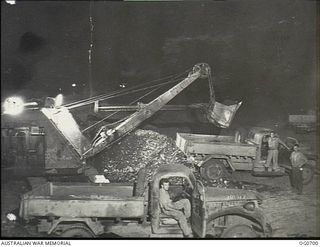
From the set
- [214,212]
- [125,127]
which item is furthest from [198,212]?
[125,127]

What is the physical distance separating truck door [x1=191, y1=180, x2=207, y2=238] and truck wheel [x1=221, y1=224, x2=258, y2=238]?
0.52 m

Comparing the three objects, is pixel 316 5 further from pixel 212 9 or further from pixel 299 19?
pixel 212 9

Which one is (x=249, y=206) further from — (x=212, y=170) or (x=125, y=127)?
(x=125, y=127)

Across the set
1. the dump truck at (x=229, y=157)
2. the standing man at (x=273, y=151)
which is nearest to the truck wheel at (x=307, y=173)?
the dump truck at (x=229, y=157)

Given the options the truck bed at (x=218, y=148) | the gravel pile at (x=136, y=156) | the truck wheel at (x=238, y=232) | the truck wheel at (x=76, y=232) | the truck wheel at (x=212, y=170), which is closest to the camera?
the truck wheel at (x=76, y=232)

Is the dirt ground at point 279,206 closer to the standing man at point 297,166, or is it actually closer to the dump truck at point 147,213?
the standing man at point 297,166

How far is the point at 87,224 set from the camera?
512 centimetres

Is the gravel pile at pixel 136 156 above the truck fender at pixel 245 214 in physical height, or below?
above

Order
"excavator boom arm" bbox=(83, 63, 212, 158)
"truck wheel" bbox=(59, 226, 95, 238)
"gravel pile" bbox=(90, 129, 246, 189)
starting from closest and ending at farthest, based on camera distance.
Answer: "truck wheel" bbox=(59, 226, 95, 238), "excavator boom arm" bbox=(83, 63, 212, 158), "gravel pile" bbox=(90, 129, 246, 189)

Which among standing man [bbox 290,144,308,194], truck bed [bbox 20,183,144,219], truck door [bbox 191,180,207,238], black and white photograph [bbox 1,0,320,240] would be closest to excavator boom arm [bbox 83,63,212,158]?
black and white photograph [bbox 1,0,320,240]

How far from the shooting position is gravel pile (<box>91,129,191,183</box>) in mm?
10305

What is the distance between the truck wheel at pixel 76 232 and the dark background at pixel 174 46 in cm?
570

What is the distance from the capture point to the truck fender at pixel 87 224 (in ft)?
16.7

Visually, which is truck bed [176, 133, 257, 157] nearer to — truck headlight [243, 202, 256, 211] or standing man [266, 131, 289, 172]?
standing man [266, 131, 289, 172]
